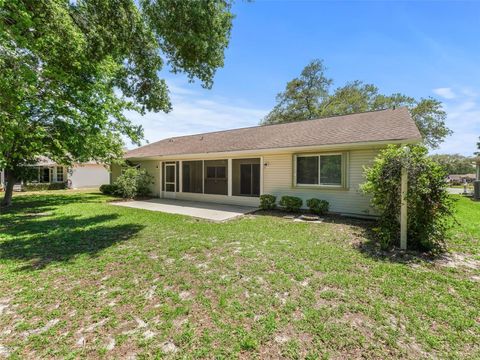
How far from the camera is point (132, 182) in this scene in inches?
559

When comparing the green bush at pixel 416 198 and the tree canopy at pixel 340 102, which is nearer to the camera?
the green bush at pixel 416 198

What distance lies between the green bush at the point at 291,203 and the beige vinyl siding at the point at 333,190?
21.4 inches

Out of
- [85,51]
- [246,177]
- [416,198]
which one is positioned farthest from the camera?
[246,177]

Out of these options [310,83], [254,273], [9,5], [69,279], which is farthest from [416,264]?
[310,83]

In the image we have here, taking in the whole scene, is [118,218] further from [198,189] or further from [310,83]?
[310,83]

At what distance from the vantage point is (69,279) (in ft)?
12.9

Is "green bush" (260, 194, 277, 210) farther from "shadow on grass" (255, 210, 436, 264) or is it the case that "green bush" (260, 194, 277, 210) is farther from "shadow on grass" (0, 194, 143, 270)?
"shadow on grass" (0, 194, 143, 270)

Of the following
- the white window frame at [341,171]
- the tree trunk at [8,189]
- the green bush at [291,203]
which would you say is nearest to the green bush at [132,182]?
the tree trunk at [8,189]

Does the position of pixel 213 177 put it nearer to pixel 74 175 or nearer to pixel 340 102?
pixel 340 102

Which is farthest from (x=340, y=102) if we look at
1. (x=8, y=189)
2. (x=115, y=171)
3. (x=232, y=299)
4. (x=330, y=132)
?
(x=8, y=189)

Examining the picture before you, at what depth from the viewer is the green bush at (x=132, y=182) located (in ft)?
46.2

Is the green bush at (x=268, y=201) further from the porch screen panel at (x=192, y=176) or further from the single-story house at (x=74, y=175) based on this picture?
the single-story house at (x=74, y=175)

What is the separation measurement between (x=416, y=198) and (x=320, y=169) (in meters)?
4.49

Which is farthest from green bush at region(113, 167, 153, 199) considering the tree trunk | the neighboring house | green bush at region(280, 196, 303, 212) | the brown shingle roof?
green bush at region(280, 196, 303, 212)
